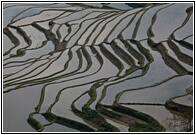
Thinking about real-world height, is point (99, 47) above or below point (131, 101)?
above

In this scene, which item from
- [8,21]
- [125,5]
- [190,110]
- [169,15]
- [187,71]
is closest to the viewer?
[190,110]

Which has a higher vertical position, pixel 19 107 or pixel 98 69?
pixel 98 69

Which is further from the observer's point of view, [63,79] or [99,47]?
[99,47]

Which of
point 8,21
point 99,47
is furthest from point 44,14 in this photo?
point 99,47

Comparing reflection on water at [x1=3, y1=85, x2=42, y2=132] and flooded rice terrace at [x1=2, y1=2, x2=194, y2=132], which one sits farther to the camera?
flooded rice terrace at [x1=2, y1=2, x2=194, y2=132]

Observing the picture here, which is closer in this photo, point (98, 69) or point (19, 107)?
point (19, 107)

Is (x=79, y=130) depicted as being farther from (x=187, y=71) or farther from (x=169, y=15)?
(x=169, y=15)

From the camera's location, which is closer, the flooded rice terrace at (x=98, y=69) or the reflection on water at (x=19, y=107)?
the reflection on water at (x=19, y=107)

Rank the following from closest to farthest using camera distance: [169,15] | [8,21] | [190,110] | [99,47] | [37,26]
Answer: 1. [190,110]
2. [99,47]
3. [169,15]
4. [37,26]
5. [8,21]
